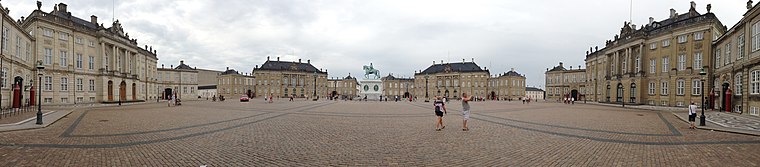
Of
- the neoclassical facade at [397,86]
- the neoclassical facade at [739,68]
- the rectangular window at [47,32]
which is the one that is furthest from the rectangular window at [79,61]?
the neoclassical facade at [397,86]

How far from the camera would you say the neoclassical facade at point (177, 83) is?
72938 millimetres

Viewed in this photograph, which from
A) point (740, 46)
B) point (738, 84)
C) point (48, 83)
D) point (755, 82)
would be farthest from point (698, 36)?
point (48, 83)

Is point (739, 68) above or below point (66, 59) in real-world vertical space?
below

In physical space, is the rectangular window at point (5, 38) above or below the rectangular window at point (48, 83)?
above

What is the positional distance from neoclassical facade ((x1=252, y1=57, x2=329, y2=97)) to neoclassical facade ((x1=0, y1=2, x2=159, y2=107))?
57161 mm

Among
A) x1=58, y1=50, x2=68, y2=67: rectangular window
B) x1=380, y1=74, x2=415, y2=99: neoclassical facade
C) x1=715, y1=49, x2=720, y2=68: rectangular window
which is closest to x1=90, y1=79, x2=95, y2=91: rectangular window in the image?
x1=58, y1=50, x2=68, y2=67: rectangular window

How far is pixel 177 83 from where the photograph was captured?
75.1 meters

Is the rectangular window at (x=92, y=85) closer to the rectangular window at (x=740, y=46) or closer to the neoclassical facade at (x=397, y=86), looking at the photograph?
the rectangular window at (x=740, y=46)

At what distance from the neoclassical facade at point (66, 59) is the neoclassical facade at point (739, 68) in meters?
49.0

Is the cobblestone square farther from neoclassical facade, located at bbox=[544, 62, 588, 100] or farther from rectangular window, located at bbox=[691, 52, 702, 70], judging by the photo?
neoclassical facade, located at bbox=[544, 62, 588, 100]

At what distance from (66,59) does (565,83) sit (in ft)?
297

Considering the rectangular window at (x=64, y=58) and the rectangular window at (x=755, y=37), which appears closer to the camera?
the rectangular window at (x=755, y=37)

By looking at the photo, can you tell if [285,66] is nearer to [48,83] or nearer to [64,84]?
[64,84]

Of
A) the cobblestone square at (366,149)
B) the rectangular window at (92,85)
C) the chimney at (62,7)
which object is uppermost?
the chimney at (62,7)
